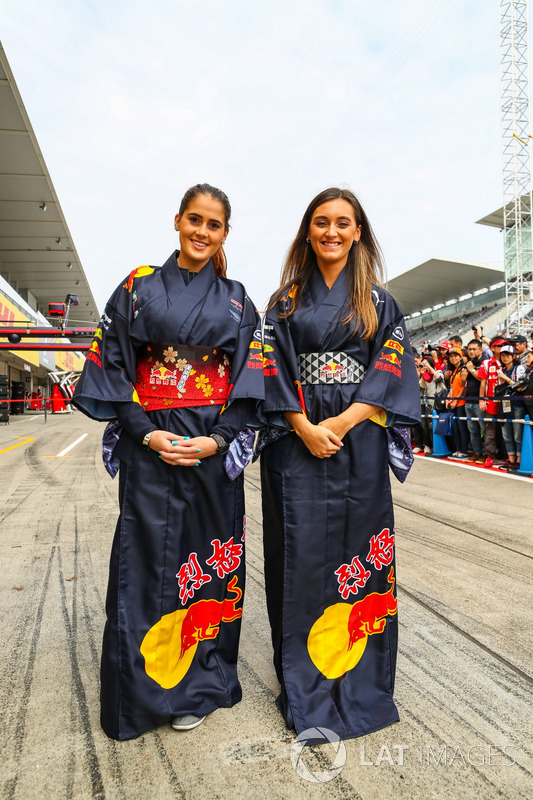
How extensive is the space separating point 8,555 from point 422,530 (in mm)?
2861

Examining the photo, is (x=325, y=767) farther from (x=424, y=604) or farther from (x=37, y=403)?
(x=37, y=403)

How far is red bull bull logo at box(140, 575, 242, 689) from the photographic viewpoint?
1659mm

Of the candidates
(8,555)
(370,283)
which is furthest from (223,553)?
(8,555)

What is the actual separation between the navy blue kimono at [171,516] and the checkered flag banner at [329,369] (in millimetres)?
162

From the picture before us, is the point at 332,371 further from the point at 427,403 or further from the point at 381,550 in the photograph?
the point at 427,403

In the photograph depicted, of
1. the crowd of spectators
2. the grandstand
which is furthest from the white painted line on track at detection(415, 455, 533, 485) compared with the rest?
the grandstand

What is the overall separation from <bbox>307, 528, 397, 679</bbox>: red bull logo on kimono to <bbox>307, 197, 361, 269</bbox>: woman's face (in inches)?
38.7

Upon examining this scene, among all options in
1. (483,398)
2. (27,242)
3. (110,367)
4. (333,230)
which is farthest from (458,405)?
(27,242)

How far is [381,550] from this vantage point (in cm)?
177

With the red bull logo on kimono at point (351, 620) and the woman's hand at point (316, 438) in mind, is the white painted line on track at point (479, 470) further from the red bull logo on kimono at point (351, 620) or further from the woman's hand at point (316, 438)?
the woman's hand at point (316, 438)

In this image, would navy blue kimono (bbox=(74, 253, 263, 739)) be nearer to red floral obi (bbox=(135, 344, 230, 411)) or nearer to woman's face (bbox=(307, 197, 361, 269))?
red floral obi (bbox=(135, 344, 230, 411))

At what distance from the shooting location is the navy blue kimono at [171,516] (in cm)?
165

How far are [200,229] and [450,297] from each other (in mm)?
41454

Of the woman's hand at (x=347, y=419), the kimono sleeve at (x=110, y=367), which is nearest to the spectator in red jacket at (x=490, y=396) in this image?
the woman's hand at (x=347, y=419)
